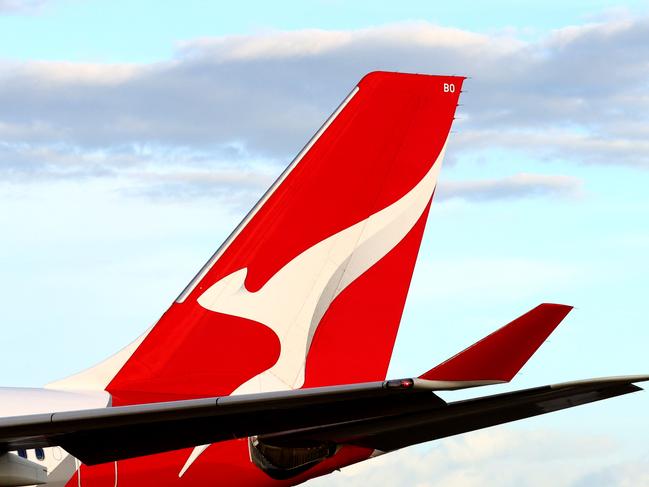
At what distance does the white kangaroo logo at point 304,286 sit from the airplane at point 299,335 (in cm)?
2

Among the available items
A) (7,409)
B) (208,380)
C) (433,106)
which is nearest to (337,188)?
(433,106)

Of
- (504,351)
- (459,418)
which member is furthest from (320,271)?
(504,351)

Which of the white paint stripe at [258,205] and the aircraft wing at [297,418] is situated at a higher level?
the white paint stripe at [258,205]

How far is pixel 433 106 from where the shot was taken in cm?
1864

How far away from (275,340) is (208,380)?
1.26 metres

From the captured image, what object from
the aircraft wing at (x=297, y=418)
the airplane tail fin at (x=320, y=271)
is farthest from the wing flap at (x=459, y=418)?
the airplane tail fin at (x=320, y=271)

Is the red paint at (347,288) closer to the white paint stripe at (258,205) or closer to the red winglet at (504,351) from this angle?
the white paint stripe at (258,205)

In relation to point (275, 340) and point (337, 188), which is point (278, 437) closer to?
point (275, 340)

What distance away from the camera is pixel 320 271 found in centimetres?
1766

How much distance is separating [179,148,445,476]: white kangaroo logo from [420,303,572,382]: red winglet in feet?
26.7

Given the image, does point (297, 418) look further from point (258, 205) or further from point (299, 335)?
point (258, 205)

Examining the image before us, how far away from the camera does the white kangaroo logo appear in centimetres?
1709

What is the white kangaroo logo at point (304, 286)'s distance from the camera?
56.1 feet

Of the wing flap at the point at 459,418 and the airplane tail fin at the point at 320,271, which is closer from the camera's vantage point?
the wing flap at the point at 459,418
